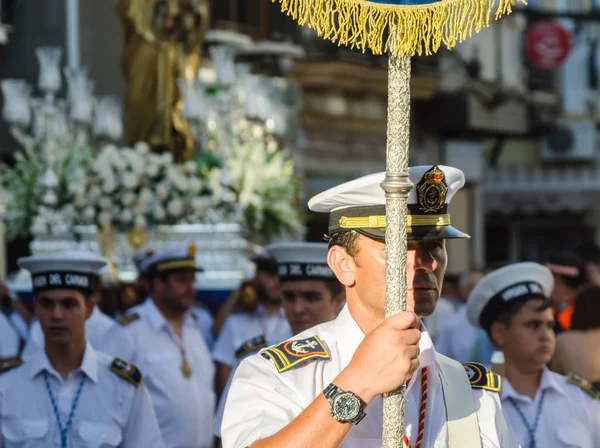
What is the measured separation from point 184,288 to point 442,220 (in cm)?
490

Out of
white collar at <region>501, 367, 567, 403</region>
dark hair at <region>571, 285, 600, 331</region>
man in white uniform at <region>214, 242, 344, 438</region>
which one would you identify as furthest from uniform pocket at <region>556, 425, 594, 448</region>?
man in white uniform at <region>214, 242, 344, 438</region>

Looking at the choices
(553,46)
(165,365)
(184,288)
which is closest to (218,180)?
(184,288)

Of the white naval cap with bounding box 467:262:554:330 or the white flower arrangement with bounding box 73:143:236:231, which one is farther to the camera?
the white flower arrangement with bounding box 73:143:236:231

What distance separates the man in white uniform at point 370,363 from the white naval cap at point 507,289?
2.21 metres

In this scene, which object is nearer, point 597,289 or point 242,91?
point 597,289

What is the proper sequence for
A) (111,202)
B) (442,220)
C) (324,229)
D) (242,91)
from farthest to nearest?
(324,229) → (242,91) → (111,202) → (442,220)

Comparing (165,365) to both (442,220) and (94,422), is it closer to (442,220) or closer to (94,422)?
(94,422)

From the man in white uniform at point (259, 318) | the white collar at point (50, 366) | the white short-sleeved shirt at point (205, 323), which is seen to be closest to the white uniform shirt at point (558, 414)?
the white collar at point (50, 366)

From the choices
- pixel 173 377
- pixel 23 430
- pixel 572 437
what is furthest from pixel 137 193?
pixel 572 437

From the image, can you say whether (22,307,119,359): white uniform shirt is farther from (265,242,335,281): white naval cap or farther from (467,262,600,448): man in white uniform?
(467,262,600,448): man in white uniform

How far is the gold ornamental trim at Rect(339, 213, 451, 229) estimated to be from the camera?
341cm

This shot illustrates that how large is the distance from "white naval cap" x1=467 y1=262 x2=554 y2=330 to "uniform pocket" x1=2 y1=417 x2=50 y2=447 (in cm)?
202

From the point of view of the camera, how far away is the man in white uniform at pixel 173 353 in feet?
24.4

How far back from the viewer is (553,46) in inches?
1130
